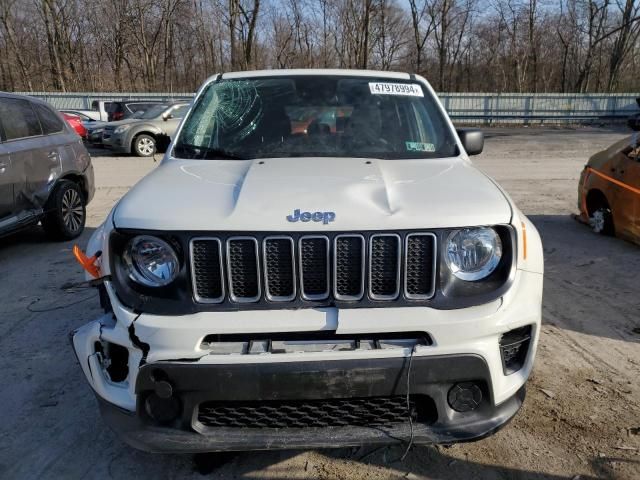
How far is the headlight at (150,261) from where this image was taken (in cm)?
229

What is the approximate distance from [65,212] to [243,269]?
5485 millimetres

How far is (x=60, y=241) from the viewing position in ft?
22.9

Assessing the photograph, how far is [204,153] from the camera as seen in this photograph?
3.39m

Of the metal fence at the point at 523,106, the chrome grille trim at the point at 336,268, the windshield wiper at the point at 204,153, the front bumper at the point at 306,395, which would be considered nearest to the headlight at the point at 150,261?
the front bumper at the point at 306,395

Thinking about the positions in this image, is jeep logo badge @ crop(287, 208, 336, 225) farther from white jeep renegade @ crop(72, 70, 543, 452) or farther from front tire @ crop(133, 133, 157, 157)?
front tire @ crop(133, 133, 157, 157)

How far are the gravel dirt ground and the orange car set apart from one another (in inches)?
28.5

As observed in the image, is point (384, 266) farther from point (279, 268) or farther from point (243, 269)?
point (243, 269)

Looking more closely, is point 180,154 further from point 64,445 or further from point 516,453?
point 516,453

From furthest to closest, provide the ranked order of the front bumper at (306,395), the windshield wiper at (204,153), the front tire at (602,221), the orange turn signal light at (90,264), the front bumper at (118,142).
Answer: the front bumper at (118,142)
the front tire at (602,221)
the windshield wiper at (204,153)
the orange turn signal light at (90,264)
the front bumper at (306,395)

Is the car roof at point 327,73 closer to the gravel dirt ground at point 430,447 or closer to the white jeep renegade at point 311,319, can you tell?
the white jeep renegade at point 311,319

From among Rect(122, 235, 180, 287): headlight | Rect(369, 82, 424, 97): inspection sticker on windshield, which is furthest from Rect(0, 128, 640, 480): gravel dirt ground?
Rect(369, 82, 424, 97): inspection sticker on windshield

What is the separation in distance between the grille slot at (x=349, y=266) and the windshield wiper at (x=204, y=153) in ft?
4.18

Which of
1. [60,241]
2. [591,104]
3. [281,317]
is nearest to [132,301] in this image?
[281,317]

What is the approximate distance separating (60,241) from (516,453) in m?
6.19
